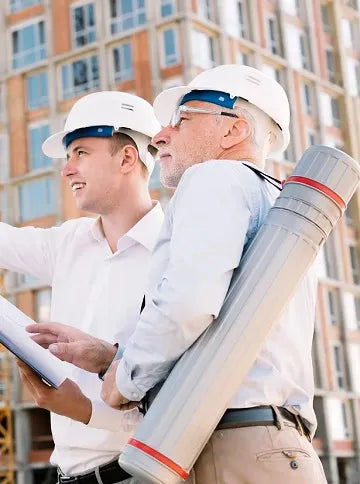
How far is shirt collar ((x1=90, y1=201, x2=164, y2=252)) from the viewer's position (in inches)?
148

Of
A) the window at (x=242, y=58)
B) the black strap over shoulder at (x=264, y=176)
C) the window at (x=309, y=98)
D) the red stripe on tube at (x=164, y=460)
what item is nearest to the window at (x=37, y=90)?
the window at (x=242, y=58)

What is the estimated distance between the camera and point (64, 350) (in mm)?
2861

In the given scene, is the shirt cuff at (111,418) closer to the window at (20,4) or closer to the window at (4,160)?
the window at (4,160)

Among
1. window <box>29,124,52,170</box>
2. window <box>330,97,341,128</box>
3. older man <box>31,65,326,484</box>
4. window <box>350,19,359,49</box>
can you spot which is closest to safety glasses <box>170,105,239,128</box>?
older man <box>31,65,326,484</box>

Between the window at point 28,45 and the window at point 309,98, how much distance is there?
894 cm

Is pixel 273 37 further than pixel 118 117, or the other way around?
pixel 273 37

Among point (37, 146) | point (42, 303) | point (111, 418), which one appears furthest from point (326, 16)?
point (111, 418)

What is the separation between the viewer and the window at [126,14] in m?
29.7

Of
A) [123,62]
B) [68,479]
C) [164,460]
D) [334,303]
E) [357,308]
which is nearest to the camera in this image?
[164,460]

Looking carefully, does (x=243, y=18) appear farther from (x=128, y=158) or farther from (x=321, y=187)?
(x=321, y=187)

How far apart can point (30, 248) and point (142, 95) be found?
25153 millimetres

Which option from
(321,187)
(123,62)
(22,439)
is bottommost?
(321,187)

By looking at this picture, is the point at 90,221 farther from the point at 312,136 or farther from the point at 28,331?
the point at 312,136

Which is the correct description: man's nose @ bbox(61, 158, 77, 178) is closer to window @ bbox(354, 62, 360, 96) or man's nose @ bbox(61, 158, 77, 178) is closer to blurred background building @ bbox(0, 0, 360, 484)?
blurred background building @ bbox(0, 0, 360, 484)
